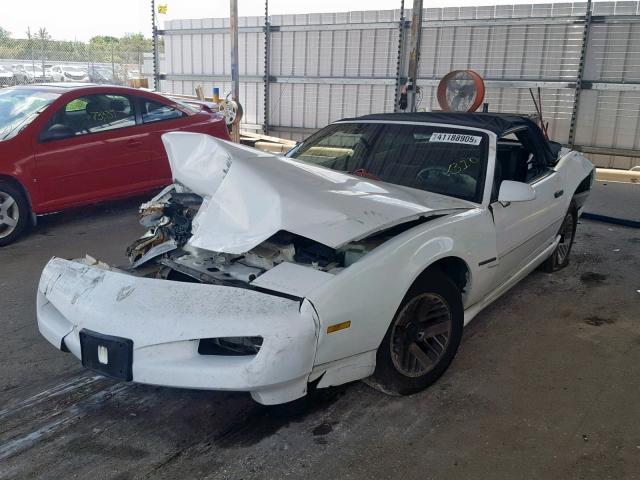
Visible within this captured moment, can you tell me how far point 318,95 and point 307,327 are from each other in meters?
11.7

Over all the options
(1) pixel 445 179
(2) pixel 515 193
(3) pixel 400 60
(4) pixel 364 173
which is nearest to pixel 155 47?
(3) pixel 400 60

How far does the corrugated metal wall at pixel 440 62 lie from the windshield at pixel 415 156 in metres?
8.29

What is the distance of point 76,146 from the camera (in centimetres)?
618

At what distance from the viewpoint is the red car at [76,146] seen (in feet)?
19.1

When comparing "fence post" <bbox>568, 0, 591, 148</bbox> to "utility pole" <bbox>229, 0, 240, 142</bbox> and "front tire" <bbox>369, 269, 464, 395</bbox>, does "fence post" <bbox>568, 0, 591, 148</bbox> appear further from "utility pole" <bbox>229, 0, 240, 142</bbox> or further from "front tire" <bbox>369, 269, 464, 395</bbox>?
"front tire" <bbox>369, 269, 464, 395</bbox>

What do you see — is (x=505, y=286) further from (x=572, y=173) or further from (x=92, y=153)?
(x=92, y=153)

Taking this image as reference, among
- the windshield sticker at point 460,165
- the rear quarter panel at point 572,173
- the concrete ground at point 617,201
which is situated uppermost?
the windshield sticker at point 460,165

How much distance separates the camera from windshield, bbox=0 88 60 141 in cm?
591

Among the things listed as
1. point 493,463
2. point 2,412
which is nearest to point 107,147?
point 2,412

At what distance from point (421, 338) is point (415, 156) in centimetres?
146

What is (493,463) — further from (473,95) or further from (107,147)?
(473,95)

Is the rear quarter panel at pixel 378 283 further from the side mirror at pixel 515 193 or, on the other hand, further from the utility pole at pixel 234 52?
the utility pole at pixel 234 52

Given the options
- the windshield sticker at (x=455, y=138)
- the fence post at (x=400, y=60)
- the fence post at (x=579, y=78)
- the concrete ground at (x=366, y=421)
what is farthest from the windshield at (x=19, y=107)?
the fence post at (x=579, y=78)

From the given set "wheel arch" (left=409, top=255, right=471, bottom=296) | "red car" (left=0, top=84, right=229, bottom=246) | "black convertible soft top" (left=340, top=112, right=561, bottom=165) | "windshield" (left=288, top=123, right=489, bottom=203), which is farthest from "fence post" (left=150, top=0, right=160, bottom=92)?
"wheel arch" (left=409, top=255, right=471, bottom=296)
